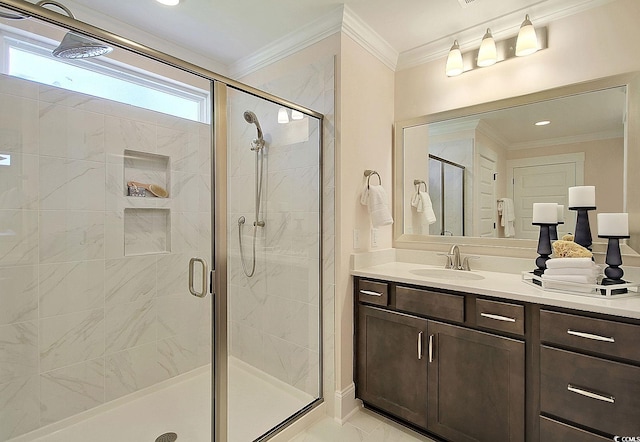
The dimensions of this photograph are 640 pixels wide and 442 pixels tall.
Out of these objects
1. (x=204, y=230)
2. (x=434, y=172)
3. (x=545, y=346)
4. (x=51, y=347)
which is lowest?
(x=51, y=347)

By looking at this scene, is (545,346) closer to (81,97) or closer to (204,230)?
(204,230)

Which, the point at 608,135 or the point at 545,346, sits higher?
the point at 608,135

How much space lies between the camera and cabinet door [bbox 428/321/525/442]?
62.4 inches

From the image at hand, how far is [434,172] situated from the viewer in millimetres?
2463

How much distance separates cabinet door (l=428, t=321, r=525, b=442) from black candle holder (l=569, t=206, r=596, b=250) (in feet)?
2.27

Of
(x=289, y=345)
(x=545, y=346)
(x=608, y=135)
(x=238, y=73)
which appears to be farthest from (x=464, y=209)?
(x=238, y=73)

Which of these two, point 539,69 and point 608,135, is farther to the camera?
point 539,69

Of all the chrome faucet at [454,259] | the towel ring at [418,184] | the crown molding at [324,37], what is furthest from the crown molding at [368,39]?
the chrome faucet at [454,259]

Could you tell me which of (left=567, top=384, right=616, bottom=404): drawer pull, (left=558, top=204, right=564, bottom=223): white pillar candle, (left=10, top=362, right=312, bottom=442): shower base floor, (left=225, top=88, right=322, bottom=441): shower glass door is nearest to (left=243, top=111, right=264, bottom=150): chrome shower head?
(left=225, top=88, right=322, bottom=441): shower glass door

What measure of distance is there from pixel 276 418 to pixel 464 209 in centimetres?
185

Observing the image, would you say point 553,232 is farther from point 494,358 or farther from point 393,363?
point 393,363

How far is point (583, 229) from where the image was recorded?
1.78m

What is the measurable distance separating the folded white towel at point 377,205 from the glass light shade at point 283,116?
727 millimetres

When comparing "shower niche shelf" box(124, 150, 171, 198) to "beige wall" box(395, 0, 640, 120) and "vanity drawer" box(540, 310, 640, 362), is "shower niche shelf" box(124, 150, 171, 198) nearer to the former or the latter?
"beige wall" box(395, 0, 640, 120)
